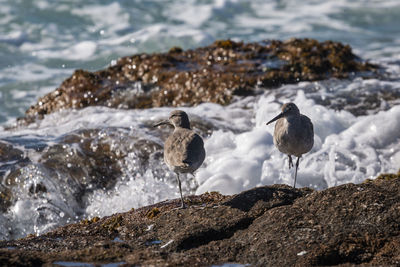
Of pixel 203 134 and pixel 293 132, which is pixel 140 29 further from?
pixel 293 132

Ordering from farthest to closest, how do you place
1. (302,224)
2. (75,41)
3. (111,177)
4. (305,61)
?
(75,41)
(305,61)
(111,177)
(302,224)

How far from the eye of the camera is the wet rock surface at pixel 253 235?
13.4 feet

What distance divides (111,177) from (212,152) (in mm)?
1869

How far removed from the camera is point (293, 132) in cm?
621

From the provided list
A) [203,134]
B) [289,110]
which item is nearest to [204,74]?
[203,134]

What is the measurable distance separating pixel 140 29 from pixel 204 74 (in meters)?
9.35

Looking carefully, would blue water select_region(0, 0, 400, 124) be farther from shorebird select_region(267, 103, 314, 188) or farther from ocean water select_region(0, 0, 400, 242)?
shorebird select_region(267, 103, 314, 188)

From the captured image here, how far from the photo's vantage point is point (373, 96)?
10.8 metres

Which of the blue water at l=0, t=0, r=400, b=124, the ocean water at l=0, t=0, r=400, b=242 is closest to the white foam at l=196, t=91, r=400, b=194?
the ocean water at l=0, t=0, r=400, b=242

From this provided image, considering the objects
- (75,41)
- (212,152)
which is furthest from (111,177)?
(75,41)

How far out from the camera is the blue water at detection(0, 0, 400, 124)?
17531 mm

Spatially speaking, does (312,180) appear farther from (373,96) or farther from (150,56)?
(150,56)

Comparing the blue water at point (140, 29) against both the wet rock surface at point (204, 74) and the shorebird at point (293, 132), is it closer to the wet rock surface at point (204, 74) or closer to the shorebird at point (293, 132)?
the wet rock surface at point (204, 74)

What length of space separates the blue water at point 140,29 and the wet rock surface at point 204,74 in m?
4.16
